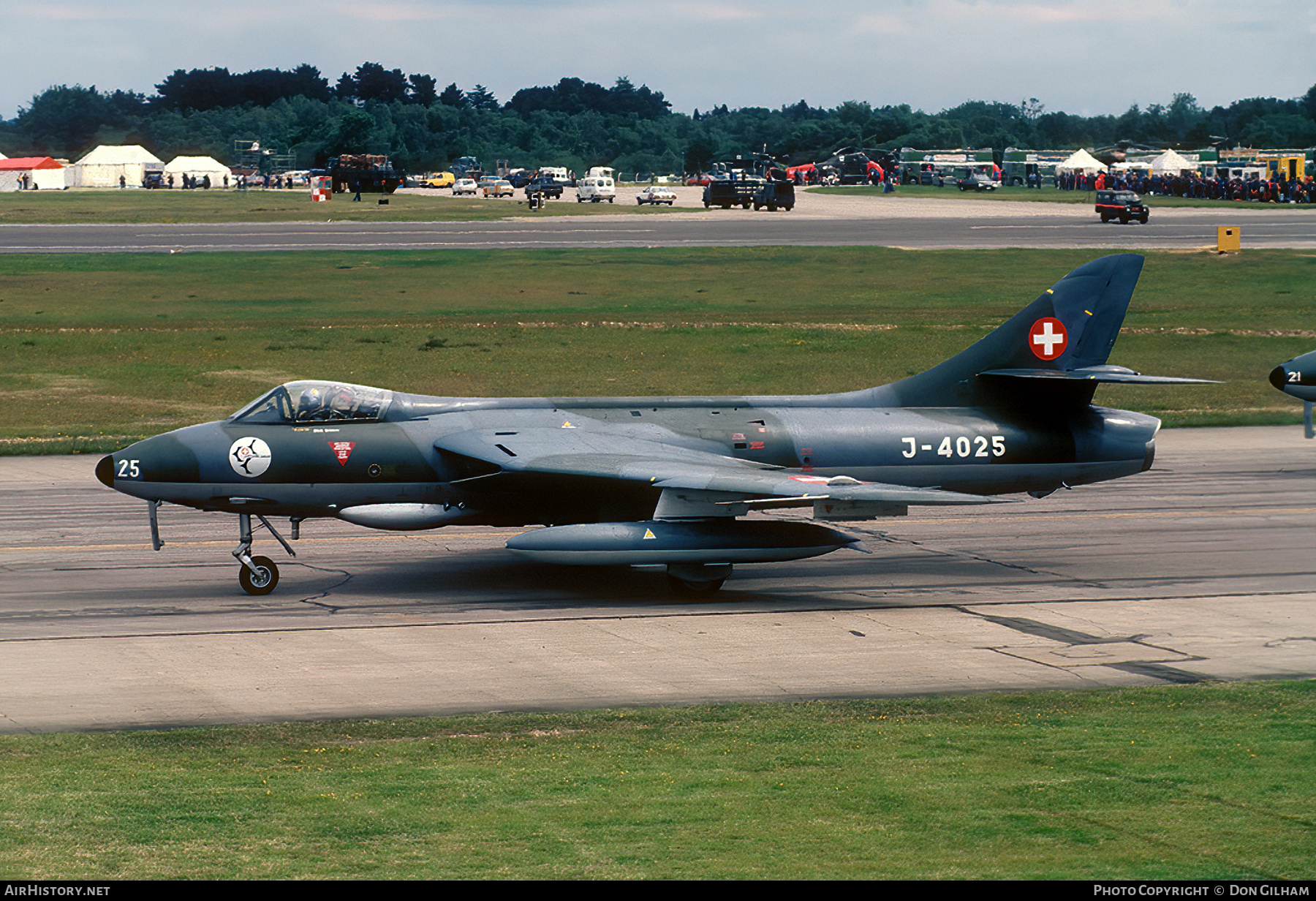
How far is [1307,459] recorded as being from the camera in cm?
3147

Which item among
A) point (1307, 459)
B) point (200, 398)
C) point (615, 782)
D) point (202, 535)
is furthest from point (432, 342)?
point (615, 782)

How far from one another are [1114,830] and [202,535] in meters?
18.7

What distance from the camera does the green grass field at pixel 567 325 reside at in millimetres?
40719

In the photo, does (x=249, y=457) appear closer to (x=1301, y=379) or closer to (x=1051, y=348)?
(x=1051, y=348)

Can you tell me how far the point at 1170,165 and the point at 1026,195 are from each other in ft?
123

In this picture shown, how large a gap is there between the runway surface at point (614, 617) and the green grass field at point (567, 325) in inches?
428

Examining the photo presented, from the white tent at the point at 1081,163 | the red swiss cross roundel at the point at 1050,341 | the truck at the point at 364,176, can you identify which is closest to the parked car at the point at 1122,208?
the truck at the point at 364,176

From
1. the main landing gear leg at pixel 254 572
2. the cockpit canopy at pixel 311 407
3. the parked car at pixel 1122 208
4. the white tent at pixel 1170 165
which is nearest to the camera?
the main landing gear leg at pixel 254 572

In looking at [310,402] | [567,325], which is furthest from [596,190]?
[310,402]

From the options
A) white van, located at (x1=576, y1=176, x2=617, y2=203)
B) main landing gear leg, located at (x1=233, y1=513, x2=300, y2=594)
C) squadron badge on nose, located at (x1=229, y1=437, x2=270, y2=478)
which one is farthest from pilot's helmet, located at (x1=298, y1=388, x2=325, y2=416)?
white van, located at (x1=576, y1=176, x2=617, y2=203)

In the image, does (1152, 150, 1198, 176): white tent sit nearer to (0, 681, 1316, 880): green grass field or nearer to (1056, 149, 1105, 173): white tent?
(1056, 149, 1105, 173): white tent

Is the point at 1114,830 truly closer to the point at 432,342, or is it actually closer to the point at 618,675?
the point at 618,675

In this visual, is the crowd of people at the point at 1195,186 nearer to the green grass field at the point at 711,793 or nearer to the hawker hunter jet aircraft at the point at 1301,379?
the hawker hunter jet aircraft at the point at 1301,379

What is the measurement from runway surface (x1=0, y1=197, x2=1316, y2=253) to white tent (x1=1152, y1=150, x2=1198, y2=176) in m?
60.4
